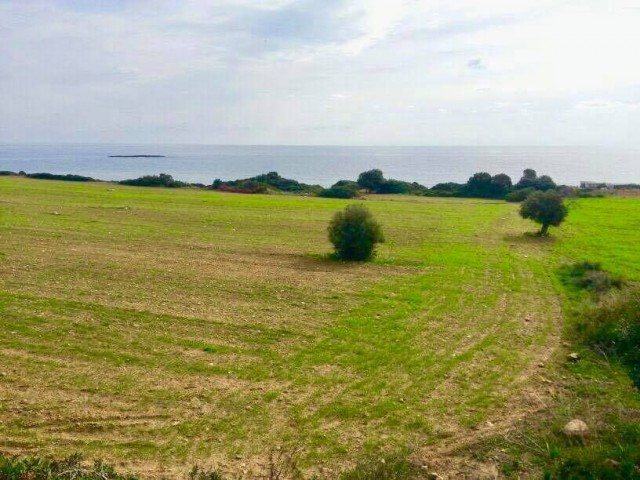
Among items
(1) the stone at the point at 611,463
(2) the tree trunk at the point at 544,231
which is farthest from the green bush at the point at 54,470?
(2) the tree trunk at the point at 544,231

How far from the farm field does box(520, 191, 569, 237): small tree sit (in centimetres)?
431

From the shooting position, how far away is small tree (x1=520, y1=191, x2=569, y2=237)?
101ft

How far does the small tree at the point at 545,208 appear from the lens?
30.7 meters

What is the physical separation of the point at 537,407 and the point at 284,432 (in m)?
4.28

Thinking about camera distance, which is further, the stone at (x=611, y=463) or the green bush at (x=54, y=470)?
the stone at (x=611, y=463)

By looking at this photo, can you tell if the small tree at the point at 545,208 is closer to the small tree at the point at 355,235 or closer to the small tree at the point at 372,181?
the small tree at the point at 355,235

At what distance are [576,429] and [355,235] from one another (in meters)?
14.7

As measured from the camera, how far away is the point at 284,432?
28.1ft

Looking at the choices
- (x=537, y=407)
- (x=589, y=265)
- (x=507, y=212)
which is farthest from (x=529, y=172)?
(x=537, y=407)

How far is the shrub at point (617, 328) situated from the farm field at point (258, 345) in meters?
0.82

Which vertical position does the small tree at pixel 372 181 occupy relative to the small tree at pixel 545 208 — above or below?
above

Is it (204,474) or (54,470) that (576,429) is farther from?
(54,470)

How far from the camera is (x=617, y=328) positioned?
12.8 meters

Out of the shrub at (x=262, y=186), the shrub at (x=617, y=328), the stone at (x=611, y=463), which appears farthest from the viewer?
the shrub at (x=262, y=186)
